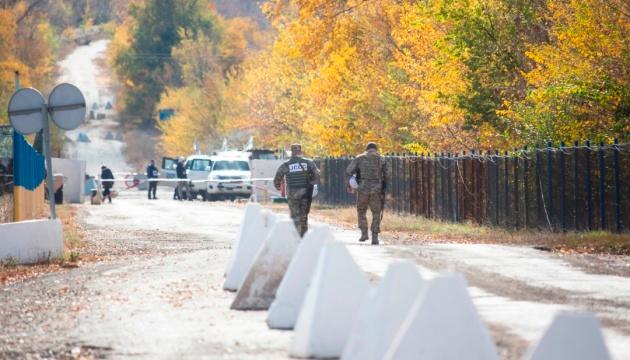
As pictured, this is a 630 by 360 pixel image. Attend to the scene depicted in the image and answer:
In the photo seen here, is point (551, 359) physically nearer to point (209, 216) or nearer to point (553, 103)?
point (553, 103)

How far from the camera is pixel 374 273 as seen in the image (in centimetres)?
1795

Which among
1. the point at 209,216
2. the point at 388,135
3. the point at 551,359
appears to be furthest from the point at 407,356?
the point at 388,135

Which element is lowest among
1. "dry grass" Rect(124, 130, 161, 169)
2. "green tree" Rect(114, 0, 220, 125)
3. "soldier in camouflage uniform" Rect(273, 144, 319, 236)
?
"soldier in camouflage uniform" Rect(273, 144, 319, 236)

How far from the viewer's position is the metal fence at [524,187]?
27.0 m

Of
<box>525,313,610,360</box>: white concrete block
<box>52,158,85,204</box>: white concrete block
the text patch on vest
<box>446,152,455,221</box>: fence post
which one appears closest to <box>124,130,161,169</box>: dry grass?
<box>52,158,85,204</box>: white concrete block

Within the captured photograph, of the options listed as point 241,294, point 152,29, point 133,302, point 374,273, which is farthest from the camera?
point 152,29

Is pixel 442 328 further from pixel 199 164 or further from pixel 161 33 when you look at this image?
pixel 161 33

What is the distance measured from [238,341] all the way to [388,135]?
36556 millimetres

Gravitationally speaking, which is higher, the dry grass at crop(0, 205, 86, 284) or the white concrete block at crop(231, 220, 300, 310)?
the white concrete block at crop(231, 220, 300, 310)

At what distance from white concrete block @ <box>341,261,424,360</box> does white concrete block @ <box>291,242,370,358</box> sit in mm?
1335

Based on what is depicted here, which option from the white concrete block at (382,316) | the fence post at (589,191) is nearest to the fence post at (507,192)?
the fence post at (589,191)

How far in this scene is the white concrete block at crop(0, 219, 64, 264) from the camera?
21.5 m

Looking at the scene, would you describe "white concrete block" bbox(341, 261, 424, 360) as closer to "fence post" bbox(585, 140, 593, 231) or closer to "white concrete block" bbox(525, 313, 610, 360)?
"white concrete block" bbox(525, 313, 610, 360)

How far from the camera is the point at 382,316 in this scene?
9.20 metres
